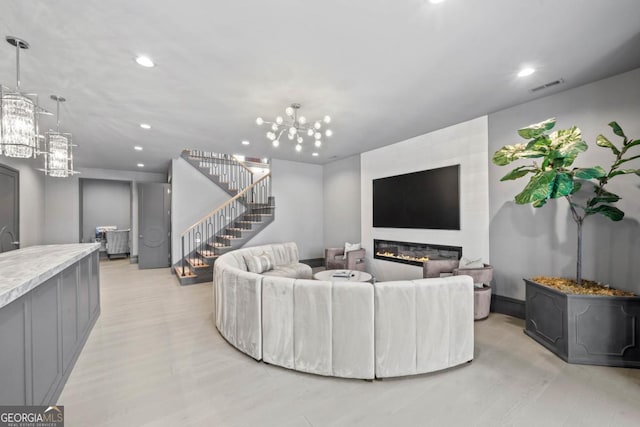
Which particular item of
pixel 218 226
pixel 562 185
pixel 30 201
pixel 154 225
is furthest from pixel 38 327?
pixel 30 201

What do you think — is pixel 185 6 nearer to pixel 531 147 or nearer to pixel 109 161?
pixel 531 147

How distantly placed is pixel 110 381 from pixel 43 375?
1.99ft

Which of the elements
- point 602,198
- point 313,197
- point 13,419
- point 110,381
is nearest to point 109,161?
point 313,197

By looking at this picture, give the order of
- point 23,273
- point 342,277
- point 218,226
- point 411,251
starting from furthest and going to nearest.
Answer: point 218,226 < point 411,251 < point 342,277 < point 23,273

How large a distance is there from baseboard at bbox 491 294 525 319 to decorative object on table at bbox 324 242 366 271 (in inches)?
110

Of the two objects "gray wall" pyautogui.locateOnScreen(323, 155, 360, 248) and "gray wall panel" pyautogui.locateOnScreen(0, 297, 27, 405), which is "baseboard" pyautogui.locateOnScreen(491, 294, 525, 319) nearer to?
"gray wall" pyautogui.locateOnScreen(323, 155, 360, 248)

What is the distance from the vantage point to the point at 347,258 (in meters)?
6.18

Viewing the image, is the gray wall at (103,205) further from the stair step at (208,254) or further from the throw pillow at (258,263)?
the throw pillow at (258,263)

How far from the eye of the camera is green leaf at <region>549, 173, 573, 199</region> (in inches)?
110

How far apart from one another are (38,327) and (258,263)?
307 centimetres

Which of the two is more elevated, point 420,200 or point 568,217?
point 420,200

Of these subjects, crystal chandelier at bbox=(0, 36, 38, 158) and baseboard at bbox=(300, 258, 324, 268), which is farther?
baseboard at bbox=(300, 258, 324, 268)

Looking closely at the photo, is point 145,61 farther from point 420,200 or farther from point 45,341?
point 420,200

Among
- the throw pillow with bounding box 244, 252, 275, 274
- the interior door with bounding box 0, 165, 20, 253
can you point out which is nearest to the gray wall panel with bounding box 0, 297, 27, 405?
the throw pillow with bounding box 244, 252, 275, 274
